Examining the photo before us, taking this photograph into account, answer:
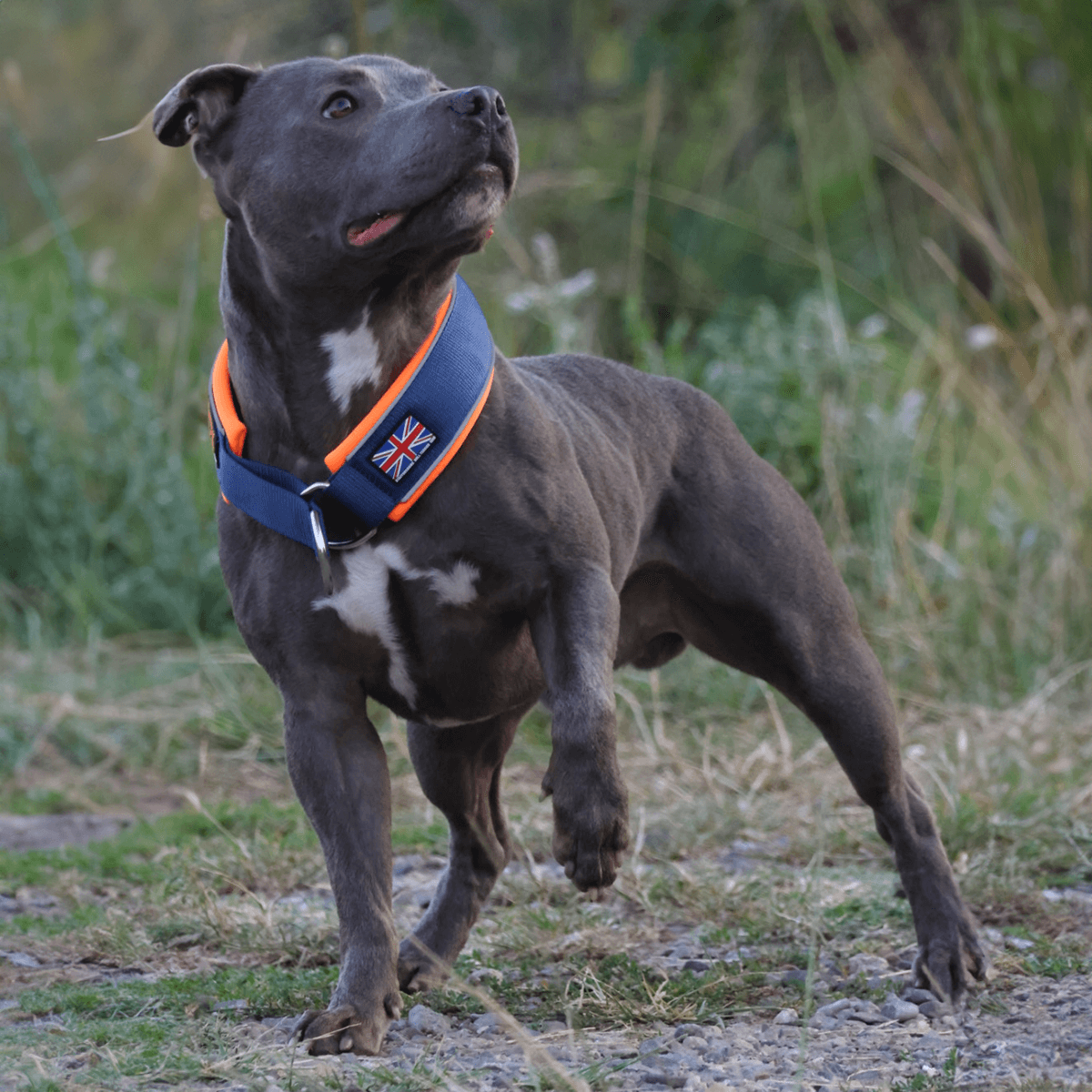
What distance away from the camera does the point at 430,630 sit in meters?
2.99

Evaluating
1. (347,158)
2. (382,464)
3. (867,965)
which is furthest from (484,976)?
(347,158)

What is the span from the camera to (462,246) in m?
2.85

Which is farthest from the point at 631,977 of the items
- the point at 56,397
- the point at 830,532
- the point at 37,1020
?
the point at 56,397

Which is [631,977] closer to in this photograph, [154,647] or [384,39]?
[154,647]

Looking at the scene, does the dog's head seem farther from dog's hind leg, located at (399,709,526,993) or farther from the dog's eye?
dog's hind leg, located at (399,709,526,993)

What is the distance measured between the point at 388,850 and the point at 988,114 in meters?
5.18

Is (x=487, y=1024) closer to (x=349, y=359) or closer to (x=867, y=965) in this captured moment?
(x=867, y=965)

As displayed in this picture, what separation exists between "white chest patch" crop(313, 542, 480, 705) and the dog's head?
0.53 m

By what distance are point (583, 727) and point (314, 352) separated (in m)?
0.89

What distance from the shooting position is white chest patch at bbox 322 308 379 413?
300 cm

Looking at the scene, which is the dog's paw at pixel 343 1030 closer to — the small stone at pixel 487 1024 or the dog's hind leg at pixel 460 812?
the small stone at pixel 487 1024

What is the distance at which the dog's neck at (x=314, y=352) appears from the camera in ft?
9.82

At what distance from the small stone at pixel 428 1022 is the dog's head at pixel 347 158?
4.63 feet

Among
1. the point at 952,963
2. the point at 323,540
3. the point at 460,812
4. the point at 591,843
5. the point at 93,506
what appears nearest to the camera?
the point at 591,843
